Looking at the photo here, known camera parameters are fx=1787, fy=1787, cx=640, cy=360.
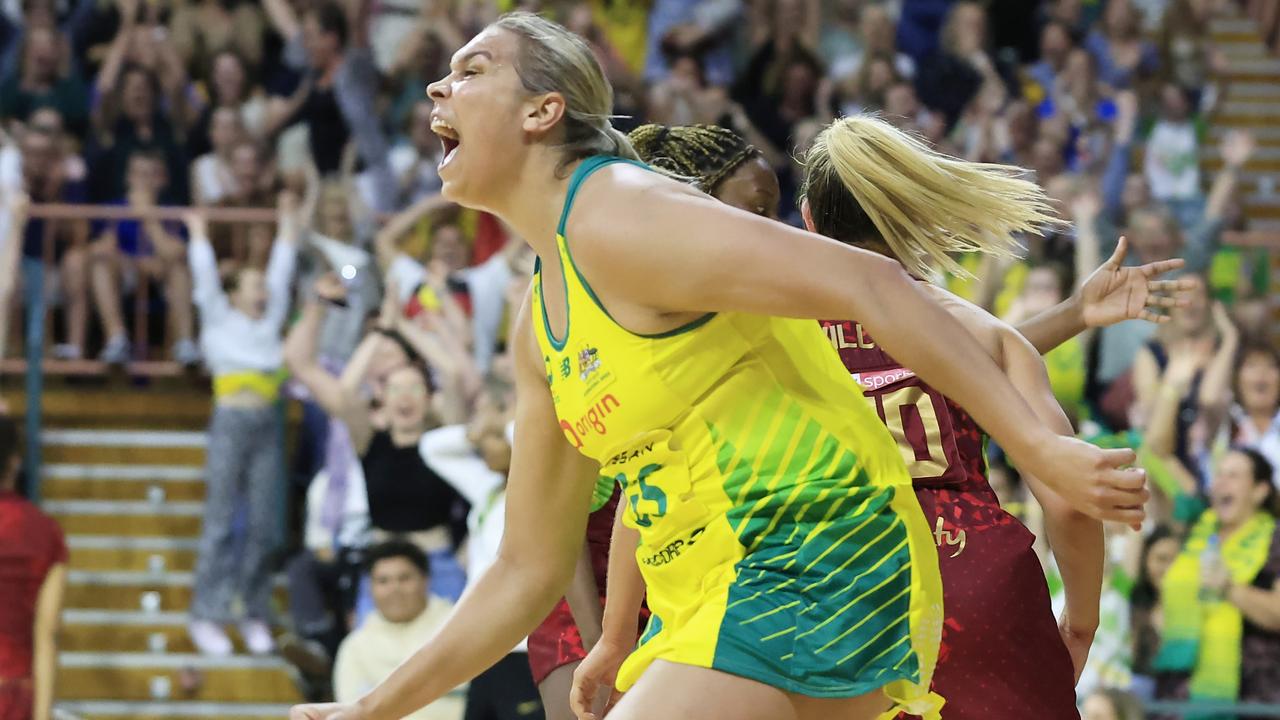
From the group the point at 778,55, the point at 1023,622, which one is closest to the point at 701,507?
the point at 1023,622

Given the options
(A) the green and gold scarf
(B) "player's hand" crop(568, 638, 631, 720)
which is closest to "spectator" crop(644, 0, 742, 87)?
(A) the green and gold scarf

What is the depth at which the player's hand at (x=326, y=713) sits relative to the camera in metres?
2.74

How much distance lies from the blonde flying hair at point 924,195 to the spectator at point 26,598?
4.10 m

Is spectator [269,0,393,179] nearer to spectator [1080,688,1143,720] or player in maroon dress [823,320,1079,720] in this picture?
spectator [1080,688,1143,720]

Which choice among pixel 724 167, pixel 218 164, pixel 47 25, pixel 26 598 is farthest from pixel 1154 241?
pixel 47 25

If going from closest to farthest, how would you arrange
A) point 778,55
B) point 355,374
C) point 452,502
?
point 452,502
point 355,374
point 778,55

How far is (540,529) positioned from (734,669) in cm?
57

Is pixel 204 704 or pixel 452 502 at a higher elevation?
pixel 452 502

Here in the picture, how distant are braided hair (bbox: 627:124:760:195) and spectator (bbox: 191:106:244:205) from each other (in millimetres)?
6271

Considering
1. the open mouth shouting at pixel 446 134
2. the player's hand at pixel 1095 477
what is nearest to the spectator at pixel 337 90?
the open mouth shouting at pixel 446 134

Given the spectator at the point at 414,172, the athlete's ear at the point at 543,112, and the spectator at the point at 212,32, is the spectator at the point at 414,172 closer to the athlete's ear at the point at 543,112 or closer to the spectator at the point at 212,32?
the spectator at the point at 212,32

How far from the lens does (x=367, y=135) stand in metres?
9.50

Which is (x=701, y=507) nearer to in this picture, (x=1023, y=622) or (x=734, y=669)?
(x=734, y=669)

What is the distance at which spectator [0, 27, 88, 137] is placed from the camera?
31.7 feet
